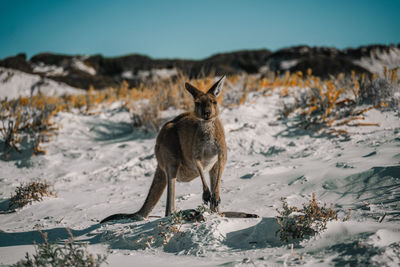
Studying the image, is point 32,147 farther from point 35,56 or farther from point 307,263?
point 35,56

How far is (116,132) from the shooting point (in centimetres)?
738

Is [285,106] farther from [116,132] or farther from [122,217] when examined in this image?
[122,217]

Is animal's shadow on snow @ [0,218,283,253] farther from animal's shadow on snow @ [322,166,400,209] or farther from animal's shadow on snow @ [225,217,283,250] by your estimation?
animal's shadow on snow @ [322,166,400,209]

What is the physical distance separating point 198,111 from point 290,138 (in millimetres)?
2986

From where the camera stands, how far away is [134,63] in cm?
3250

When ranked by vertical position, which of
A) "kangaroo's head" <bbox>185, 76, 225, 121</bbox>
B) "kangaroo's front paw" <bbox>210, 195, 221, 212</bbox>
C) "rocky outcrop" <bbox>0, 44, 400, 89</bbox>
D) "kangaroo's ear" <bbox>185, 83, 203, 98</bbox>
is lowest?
"kangaroo's front paw" <bbox>210, 195, 221, 212</bbox>

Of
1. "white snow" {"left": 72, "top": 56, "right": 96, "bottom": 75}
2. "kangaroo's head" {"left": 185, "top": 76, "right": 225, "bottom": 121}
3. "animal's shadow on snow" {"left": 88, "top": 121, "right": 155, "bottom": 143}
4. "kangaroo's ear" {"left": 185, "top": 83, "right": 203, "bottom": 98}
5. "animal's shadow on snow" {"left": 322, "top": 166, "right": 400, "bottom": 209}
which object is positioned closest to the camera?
"animal's shadow on snow" {"left": 322, "top": 166, "right": 400, "bottom": 209}

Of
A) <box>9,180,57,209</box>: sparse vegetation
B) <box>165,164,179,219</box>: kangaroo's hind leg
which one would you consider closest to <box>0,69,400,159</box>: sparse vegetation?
<box>9,180,57,209</box>: sparse vegetation

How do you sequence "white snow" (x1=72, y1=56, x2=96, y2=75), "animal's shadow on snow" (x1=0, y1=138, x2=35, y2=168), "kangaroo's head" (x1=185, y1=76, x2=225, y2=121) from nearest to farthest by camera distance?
"kangaroo's head" (x1=185, y1=76, x2=225, y2=121)
"animal's shadow on snow" (x1=0, y1=138, x2=35, y2=168)
"white snow" (x1=72, y1=56, x2=96, y2=75)

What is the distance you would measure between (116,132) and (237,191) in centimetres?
450

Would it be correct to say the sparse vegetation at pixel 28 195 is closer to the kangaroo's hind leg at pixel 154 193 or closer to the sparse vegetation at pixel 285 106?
the kangaroo's hind leg at pixel 154 193

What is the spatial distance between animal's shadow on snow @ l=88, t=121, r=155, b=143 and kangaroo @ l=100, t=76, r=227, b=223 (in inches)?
134

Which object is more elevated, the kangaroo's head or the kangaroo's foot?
the kangaroo's head

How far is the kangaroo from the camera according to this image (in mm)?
2842
